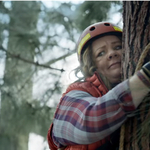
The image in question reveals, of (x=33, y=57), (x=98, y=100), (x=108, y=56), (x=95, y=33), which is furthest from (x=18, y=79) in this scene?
(x=98, y=100)

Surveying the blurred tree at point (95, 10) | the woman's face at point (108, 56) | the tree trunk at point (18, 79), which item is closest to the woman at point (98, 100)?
the woman's face at point (108, 56)

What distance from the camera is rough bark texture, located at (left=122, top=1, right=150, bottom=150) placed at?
4.41ft

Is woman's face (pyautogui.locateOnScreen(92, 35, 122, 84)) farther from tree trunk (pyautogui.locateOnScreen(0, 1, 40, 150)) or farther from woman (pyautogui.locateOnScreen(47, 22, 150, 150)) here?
tree trunk (pyautogui.locateOnScreen(0, 1, 40, 150))

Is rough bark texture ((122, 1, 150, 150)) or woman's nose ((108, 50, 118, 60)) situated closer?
rough bark texture ((122, 1, 150, 150))

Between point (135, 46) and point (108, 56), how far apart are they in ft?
1.77

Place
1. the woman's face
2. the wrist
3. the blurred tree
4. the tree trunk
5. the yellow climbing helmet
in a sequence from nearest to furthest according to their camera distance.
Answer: the wrist
the woman's face
the yellow climbing helmet
the blurred tree
the tree trunk

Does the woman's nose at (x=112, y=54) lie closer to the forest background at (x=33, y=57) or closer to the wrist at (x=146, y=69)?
the wrist at (x=146, y=69)

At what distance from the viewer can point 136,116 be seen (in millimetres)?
1374

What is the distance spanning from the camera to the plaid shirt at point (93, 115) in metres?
1.35

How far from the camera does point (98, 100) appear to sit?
1.47 metres

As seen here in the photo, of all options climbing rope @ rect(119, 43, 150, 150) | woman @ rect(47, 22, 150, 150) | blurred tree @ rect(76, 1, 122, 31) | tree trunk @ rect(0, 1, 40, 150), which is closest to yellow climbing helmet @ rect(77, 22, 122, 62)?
woman @ rect(47, 22, 150, 150)

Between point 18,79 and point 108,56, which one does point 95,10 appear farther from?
point 108,56

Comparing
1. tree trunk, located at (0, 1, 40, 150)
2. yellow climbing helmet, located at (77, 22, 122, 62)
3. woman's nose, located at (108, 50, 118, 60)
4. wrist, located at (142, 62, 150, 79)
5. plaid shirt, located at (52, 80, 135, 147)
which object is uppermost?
tree trunk, located at (0, 1, 40, 150)

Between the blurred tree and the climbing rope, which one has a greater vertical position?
the blurred tree
